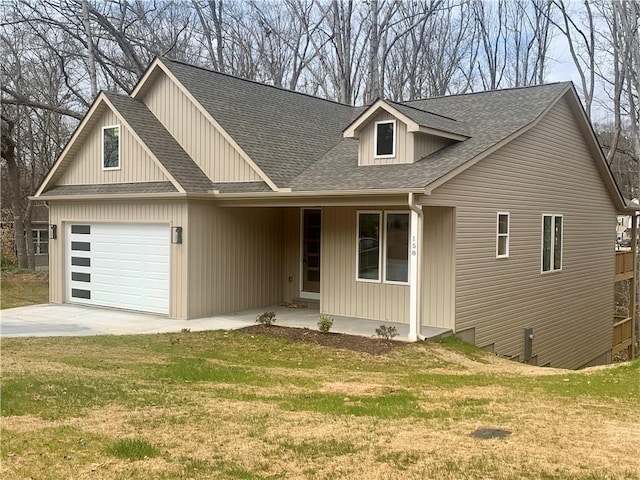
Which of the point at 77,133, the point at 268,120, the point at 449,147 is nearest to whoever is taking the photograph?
the point at 449,147

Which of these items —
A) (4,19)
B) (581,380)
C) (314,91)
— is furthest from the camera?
(314,91)

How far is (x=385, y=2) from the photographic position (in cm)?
2984

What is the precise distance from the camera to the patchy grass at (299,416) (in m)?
5.03

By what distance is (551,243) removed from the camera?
15.9 meters

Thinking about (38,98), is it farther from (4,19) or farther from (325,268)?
(325,268)

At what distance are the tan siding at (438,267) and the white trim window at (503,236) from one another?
1.88 m

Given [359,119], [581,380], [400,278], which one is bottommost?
[581,380]

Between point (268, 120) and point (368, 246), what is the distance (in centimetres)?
484

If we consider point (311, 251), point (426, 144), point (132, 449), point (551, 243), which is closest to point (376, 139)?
point (426, 144)

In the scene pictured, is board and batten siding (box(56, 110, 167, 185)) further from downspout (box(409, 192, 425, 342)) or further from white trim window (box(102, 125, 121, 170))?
downspout (box(409, 192, 425, 342))

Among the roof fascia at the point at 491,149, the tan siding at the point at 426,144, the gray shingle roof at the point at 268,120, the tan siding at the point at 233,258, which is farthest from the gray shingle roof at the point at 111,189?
the roof fascia at the point at 491,149

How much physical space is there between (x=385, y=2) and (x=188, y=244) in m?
20.6

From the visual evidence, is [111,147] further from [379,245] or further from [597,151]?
[597,151]

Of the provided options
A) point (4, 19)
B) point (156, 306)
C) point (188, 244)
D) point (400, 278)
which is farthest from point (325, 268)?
point (4, 19)
